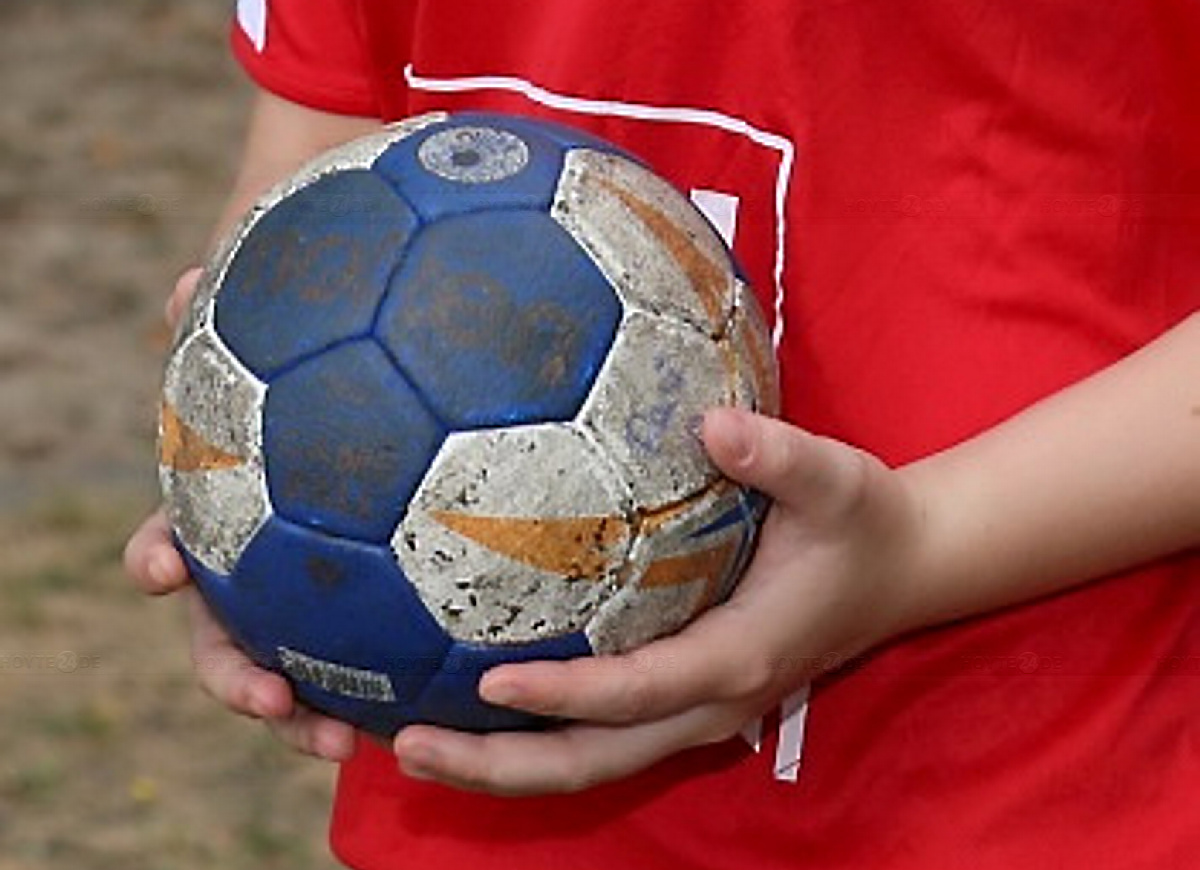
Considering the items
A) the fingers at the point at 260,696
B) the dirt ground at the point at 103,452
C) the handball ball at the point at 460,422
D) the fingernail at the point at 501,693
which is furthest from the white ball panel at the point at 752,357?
the dirt ground at the point at 103,452

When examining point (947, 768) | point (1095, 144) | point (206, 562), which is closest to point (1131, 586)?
point (947, 768)

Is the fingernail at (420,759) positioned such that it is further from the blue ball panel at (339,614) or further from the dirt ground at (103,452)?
the dirt ground at (103,452)

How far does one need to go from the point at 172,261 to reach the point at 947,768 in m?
3.47

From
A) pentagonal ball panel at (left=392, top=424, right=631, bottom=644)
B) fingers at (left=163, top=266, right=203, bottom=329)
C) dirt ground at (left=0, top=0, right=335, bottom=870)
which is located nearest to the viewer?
pentagonal ball panel at (left=392, top=424, right=631, bottom=644)

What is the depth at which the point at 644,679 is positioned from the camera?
5.46ft

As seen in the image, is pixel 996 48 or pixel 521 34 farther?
pixel 521 34

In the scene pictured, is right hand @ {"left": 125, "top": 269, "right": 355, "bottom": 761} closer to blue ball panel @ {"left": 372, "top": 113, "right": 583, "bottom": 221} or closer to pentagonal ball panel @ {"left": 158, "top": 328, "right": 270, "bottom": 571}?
pentagonal ball panel @ {"left": 158, "top": 328, "right": 270, "bottom": 571}

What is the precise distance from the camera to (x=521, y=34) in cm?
192

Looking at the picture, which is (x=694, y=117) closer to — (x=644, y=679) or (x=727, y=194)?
(x=727, y=194)

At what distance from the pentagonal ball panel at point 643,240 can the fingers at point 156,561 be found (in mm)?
339

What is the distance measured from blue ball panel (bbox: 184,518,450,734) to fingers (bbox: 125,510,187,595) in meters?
0.10

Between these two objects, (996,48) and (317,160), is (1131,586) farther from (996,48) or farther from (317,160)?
(317,160)

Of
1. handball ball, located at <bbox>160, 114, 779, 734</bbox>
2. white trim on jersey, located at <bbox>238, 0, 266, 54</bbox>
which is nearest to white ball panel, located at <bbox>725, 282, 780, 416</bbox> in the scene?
handball ball, located at <bbox>160, 114, 779, 734</bbox>

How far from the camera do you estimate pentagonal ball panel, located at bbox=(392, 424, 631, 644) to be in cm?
162
